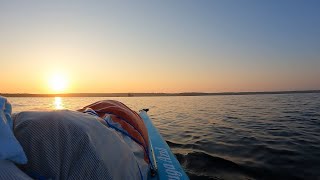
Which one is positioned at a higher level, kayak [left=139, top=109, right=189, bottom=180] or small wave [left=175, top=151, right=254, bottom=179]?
kayak [left=139, top=109, right=189, bottom=180]

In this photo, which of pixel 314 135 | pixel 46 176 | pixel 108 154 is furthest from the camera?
pixel 314 135

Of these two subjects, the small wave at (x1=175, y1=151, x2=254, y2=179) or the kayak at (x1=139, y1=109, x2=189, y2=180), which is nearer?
the kayak at (x1=139, y1=109, x2=189, y2=180)

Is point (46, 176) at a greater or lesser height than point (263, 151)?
greater

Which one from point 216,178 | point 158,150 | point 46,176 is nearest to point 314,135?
point 216,178

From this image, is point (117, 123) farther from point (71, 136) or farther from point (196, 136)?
point (196, 136)

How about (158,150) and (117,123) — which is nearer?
(117,123)

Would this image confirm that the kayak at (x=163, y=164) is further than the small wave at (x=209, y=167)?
No

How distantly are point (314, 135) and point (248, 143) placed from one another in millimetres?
3480

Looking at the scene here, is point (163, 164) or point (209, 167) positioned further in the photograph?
point (209, 167)

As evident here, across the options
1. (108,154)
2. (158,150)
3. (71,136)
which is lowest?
(158,150)

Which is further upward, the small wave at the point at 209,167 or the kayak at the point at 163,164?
the kayak at the point at 163,164

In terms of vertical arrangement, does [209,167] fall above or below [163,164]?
below

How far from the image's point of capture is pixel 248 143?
10.2 meters

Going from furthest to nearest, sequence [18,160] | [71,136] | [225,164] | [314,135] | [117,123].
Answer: [314,135]
[225,164]
[117,123]
[71,136]
[18,160]
